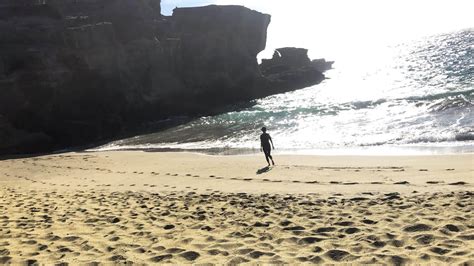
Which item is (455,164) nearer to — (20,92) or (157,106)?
(20,92)

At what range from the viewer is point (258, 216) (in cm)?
759

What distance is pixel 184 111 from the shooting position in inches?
1647

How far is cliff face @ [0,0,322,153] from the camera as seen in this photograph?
3055cm

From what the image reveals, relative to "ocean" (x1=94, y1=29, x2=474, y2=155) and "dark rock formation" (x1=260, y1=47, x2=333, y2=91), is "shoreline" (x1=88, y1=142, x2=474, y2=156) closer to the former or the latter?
"ocean" (x1=94, y1=29, x2=474, y2=155)

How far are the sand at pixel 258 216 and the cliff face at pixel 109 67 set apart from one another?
18234 millimetres

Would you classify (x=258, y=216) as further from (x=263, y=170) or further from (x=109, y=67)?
(x=109, y=67)

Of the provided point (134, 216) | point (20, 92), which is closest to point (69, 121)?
point (20, 92)

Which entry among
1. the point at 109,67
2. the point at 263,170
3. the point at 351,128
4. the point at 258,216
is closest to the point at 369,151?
the point at 263,170

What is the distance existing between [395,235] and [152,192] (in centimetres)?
693

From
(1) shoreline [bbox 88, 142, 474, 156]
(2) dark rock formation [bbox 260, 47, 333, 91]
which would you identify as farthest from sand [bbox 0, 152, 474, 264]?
(2) dark rock formation [bbox 260, 47, 333, 91]

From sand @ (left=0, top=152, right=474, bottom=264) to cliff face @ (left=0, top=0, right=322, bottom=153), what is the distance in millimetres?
18234

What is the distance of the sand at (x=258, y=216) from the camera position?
18.3 ft

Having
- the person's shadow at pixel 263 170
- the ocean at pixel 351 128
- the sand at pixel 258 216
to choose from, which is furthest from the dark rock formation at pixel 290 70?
the sand at pixel 258 216

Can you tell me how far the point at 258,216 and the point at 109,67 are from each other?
103 feet
